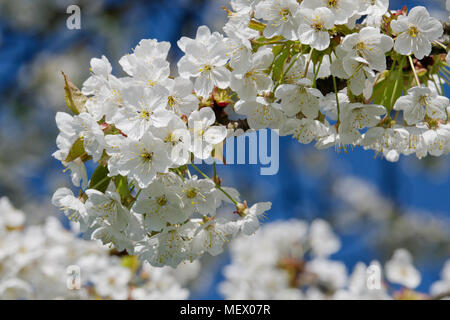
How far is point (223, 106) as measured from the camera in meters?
1.40

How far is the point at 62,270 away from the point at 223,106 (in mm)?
2067

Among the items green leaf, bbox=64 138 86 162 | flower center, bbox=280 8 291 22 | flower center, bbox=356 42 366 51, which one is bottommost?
green leaf, bbox=64 138 86 162

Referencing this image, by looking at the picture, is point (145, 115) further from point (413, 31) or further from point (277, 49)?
point (413, 31)

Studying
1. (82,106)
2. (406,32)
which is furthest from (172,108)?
(406,32)

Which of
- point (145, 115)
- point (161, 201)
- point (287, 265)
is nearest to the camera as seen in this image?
point (145, 115)

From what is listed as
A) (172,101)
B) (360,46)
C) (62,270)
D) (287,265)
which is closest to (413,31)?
(360,46)

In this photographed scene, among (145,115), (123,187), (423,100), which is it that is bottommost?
(123,187)

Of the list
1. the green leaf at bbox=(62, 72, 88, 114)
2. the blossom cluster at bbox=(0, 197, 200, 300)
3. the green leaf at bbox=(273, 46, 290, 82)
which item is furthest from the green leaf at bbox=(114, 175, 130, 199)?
the blossom cluster at bbox=(0, 197, 200, 300)

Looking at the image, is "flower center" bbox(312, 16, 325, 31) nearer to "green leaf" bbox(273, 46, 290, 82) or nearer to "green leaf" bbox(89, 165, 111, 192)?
"green leaf" bbox(273, 46, 290, 82)

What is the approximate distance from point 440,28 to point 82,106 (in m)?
0.99

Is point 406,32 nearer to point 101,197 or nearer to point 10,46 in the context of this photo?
point 101,197

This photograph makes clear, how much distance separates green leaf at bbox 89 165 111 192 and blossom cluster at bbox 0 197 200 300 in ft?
5.07

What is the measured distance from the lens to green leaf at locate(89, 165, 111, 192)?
140 cm

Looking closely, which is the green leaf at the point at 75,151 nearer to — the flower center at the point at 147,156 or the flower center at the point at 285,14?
the flower center at the point at 147,156
